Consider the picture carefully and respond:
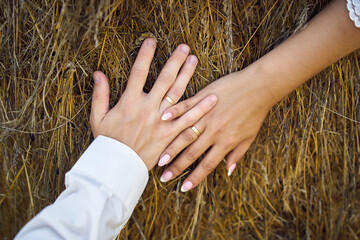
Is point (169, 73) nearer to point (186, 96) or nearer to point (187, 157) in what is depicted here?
point (186, 96)

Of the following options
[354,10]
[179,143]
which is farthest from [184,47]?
[354,10]

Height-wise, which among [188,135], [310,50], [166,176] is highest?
[310,50]

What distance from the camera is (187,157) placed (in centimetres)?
72

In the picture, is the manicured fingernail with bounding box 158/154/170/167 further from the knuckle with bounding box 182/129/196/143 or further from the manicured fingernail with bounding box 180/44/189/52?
the manicured fingernail with bounding box 180/44/189/52

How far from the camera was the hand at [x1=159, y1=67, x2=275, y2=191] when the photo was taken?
69 cm

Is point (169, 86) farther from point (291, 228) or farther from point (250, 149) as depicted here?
point (291, 228)

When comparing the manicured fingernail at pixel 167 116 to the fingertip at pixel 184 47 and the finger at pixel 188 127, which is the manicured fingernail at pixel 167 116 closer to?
the finger at pixel 188 127

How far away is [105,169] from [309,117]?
527mm

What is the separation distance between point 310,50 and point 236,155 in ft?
0.94

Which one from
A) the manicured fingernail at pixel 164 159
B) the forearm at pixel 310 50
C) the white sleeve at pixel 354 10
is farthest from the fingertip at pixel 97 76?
the white sleeve at pixel 354 10

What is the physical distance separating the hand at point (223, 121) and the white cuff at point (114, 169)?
0.08 m

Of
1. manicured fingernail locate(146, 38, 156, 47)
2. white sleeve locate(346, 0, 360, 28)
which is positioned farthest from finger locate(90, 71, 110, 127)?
white sleeve locate(346, 0, 360, 28)

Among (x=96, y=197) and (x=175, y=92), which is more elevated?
(x=175, y=92)

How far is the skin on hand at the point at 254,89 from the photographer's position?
647 millimetres
